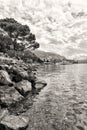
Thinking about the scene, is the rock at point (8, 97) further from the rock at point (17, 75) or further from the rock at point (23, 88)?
the rock at point (17, 75)

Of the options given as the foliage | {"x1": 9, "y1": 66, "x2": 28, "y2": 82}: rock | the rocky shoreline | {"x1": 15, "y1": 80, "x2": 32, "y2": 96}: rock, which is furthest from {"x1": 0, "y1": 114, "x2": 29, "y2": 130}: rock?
the foliage

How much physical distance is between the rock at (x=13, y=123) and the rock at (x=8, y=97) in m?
2.49

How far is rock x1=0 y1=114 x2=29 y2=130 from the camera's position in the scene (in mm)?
7348

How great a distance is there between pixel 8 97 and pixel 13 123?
3.79 metres

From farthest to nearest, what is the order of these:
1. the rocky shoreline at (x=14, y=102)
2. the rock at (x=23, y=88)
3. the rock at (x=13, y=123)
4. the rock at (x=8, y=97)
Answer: the rock at (x=23, y=88)
the rock at (x=8, y=97)
the rocky shoreline at (x=14, y=102)
the rock at (x=13, y=123)

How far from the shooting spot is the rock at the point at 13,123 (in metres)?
7.35

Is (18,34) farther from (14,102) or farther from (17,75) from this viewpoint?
(14,102)

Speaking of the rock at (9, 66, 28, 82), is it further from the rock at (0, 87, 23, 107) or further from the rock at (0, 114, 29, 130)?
the rock at (0, 114, 29, 130)

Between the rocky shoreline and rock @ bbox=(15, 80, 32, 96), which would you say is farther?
rock @ bbox=(15, 80, 32, 96)

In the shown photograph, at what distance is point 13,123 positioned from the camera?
301 inches

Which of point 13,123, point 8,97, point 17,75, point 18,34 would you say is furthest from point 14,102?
point 18,34

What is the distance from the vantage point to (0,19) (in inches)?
2830

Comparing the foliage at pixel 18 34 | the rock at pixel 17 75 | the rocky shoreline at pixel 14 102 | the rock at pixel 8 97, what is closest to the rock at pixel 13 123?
the rocky shoreline at pixel 14 102

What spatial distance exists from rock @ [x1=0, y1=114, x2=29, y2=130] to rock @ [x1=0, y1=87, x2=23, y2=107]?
2.49 metres
